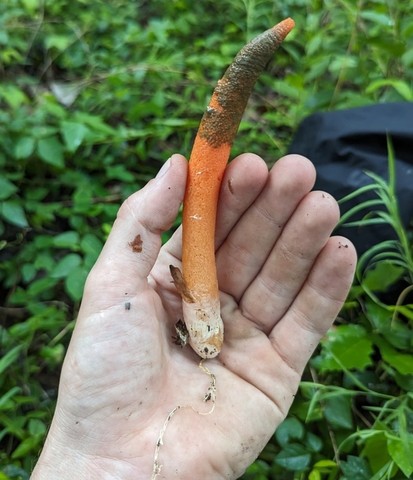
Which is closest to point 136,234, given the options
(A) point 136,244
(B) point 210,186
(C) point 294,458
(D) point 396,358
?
(A) point 136,244

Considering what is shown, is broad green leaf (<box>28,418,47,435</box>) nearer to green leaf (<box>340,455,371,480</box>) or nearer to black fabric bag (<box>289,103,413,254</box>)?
green leaf (<box>340,455,371,480</box>)

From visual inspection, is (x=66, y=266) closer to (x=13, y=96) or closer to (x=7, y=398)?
(x=7, y=398)

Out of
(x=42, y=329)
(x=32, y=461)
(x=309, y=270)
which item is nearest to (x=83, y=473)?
(x=32, y=461)

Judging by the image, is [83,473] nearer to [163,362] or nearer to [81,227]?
[163,362]

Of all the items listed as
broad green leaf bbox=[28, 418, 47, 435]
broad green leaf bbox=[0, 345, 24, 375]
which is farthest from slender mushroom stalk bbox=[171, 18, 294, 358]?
broad green leaf bbox=[0, 345, 24, 375]

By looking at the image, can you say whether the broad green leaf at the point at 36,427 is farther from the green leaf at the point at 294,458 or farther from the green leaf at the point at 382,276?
the green leaf at the point at 382,276

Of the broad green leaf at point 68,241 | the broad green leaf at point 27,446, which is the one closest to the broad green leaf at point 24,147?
the broad green leaf at point 68,241
